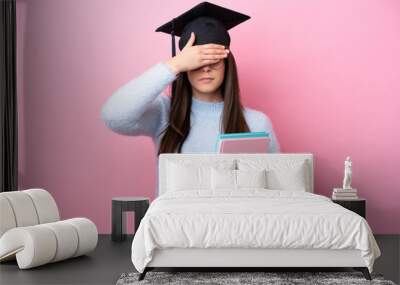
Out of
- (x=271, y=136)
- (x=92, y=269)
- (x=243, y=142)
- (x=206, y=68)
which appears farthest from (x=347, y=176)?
(x=92, y=269)

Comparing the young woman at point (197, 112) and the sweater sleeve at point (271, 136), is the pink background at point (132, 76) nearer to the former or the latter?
the sweater sleeve at point (271, 136)

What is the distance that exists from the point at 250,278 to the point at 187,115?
2.03 meters

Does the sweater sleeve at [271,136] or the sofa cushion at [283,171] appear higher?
the sweater sleeve at [271,136]

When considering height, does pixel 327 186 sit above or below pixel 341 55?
below

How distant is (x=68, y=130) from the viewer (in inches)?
262

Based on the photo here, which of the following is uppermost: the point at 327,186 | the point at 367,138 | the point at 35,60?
the point at 35,60

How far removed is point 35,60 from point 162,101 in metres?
1.48

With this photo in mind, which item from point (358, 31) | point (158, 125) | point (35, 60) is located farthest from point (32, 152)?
point (358, 31)

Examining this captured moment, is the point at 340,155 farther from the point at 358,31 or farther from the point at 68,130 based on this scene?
the point at 68,130

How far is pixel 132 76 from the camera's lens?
666 cm

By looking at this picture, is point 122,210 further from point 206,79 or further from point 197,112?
point 206,79

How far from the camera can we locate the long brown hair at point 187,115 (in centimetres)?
591

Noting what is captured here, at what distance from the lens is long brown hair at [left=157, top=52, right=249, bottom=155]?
5910mm

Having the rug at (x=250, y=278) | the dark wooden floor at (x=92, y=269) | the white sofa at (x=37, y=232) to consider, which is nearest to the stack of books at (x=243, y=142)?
the dark wooden floor at (x=92, y=269)
